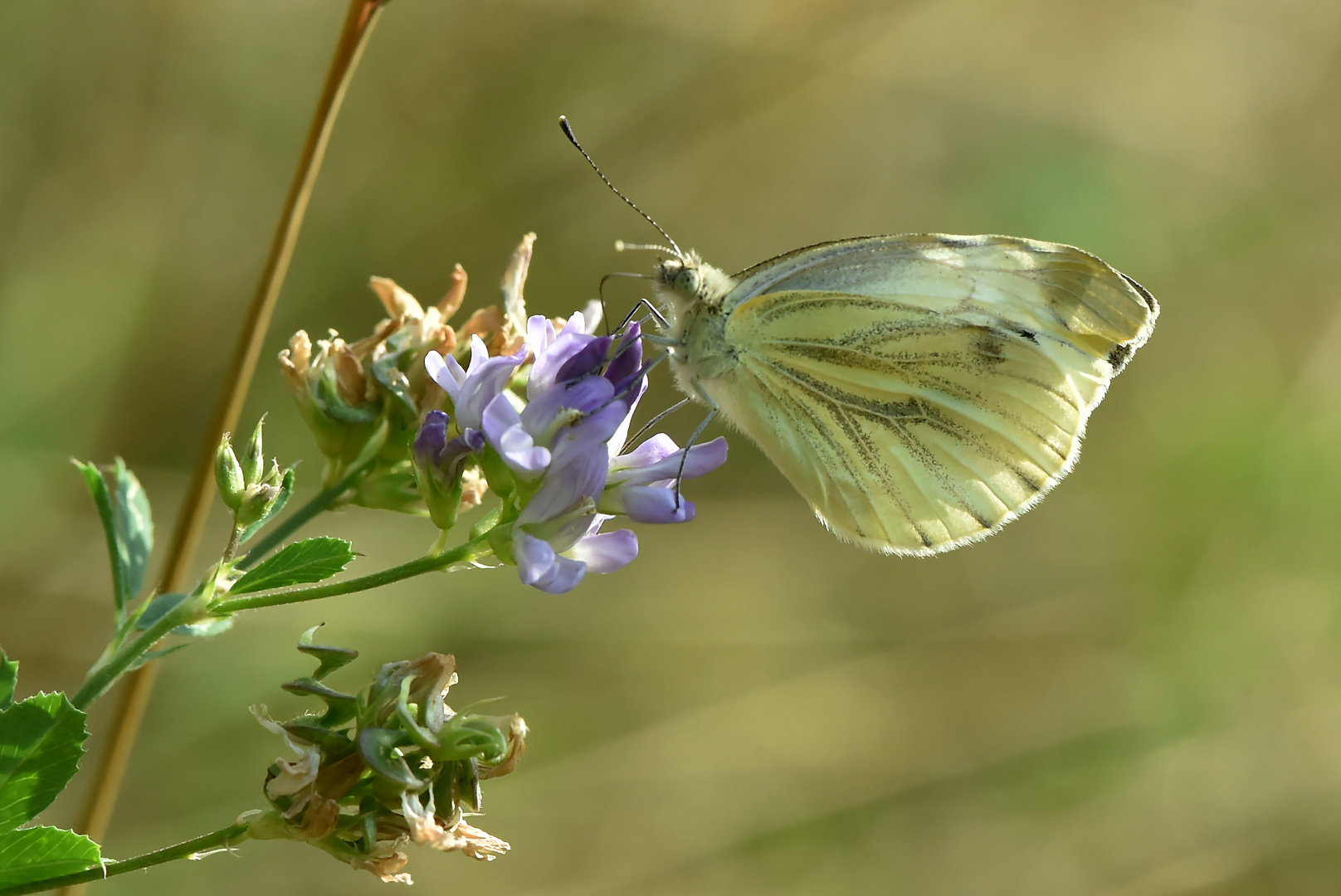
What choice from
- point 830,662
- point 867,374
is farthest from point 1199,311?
point 867,374

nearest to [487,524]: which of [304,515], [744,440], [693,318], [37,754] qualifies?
[304,515]

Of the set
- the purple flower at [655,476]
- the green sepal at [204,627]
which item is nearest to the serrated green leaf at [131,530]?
the green sepal at [204,627]

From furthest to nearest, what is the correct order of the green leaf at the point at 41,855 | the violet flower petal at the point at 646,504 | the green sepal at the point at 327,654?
the violet flower petal at the point at 646,504, the green sepal at the point at 327,654, the green leaf at the point at 41,855

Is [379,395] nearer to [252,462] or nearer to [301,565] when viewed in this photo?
[252,462]

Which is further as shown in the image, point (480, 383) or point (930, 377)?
point (930, 377)

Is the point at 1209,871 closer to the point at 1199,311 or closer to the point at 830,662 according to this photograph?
the point at 830,662

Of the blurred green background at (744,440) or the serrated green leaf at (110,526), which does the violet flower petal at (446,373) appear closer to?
the serrated green leaf at (110,526)

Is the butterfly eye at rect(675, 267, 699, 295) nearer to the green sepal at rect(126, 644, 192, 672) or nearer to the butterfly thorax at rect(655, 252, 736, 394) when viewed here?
the butterfly thorax at rect(655, 252, 736, 394)
